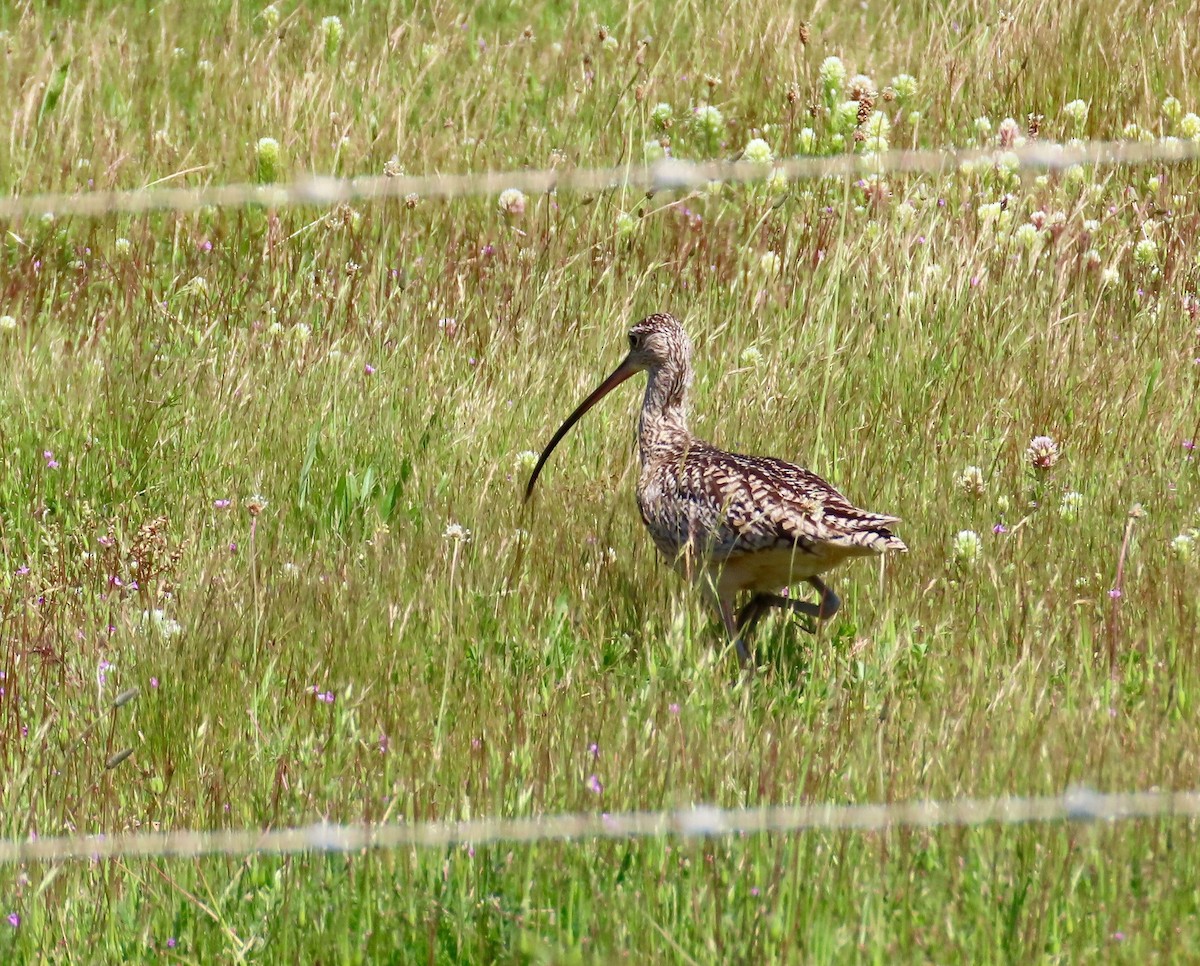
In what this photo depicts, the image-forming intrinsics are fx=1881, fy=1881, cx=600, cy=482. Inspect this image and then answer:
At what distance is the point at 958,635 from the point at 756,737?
2.87 feet

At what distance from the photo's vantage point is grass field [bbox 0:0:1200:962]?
3355 millimetres

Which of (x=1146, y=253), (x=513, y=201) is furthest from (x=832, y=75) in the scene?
(x=1146, y=253)

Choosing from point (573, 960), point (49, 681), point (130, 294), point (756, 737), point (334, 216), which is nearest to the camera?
point (573, 960)

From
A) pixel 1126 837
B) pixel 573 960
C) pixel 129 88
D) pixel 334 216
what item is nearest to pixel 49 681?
pixel 573 960

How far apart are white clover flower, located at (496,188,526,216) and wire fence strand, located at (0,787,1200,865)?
3.81m

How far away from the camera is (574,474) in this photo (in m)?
5.61

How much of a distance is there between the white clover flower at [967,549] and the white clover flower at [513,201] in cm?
271

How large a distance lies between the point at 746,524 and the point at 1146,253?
8.07 ft

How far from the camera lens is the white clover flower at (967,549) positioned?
4.78 metres

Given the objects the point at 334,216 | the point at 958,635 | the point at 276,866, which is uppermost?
the point at 334,216

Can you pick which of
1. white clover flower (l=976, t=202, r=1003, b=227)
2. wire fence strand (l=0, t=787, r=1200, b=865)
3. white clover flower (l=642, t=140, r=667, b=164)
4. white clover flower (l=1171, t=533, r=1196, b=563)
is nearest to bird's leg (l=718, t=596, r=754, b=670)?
white clover flower (l=1171, t=533, r=1196, b=563)

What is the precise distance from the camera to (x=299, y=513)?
210 inches

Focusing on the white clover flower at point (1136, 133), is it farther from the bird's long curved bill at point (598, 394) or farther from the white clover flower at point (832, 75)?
the bird's long curved bill at point (598, 394)

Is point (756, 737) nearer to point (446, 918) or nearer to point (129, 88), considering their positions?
point (446, 918)
